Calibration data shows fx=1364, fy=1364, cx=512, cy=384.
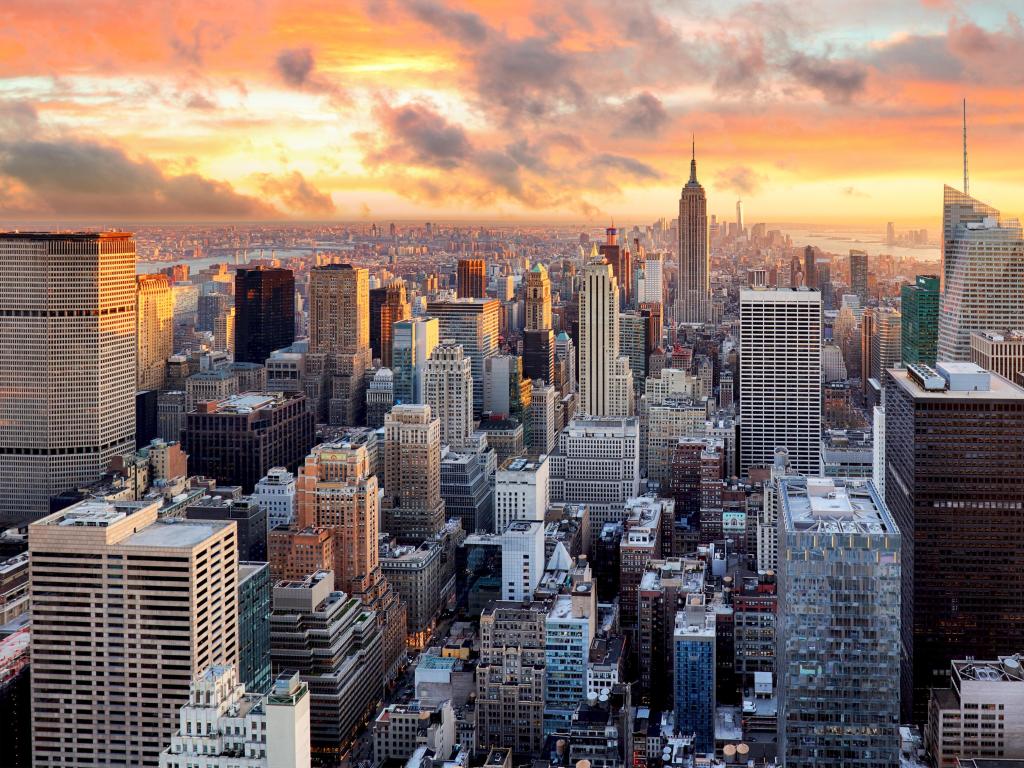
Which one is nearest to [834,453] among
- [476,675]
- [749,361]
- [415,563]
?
[749,361]

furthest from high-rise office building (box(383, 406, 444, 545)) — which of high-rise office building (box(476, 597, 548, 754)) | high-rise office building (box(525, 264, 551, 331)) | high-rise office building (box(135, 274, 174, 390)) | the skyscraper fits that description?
high-rise office building (box(525, 264, 551, 331))

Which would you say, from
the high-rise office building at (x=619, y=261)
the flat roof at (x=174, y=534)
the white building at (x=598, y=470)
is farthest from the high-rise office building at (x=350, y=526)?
the high-rise office building at (x=619, y=261)

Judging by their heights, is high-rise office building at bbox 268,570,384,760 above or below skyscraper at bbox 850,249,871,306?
below

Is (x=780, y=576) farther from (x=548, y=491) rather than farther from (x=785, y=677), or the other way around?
(x=548, y=491)

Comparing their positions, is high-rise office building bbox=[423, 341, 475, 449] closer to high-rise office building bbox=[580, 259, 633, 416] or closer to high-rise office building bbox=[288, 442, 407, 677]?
high-rise office building bbox=[580, 259, 633, 416]

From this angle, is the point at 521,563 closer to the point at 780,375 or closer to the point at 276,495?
the point at 276,495

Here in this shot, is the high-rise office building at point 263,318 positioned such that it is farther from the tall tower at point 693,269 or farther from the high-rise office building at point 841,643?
the high-rise office building at point 841,643
